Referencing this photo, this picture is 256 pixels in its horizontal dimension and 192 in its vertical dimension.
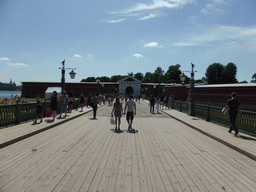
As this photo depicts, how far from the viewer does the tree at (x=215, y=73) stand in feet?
238

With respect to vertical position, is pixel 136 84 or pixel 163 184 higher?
pixel 136 84

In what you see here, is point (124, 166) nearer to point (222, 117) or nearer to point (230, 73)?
point (222, 117)

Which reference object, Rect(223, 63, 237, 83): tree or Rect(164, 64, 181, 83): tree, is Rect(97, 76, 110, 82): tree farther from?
Rect(223, 63, 237, 83): tree

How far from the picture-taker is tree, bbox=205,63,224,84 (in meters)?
72.6

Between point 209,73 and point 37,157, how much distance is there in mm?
76848

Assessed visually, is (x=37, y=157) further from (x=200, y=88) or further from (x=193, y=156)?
(x=200, y=88)

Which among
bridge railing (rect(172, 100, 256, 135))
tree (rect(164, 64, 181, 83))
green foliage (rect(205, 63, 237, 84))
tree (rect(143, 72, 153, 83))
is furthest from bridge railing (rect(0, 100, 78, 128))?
tree (rect(143, 72, 153, 83))

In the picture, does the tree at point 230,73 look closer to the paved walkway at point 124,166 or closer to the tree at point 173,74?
the tree at point 173,74

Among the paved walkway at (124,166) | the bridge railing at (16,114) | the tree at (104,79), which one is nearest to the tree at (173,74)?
the tree at (104,79)

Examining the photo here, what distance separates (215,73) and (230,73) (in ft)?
15.8

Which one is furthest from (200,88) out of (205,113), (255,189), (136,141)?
(255,189)

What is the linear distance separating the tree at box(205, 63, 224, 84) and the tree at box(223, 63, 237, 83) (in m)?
1.26

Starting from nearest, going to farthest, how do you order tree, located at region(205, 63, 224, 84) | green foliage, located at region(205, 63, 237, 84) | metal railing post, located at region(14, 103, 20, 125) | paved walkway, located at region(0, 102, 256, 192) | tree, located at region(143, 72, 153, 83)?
paved walkway, located at region(0, 102, 256, 192)
metal railing post, located at region(14, 103, 20, 125)
green foliage, located at region(205, 63, 237, 84)
tree, located at region(205, 63, 224, 84)
tree, located at region(143, 72, 153, 83)

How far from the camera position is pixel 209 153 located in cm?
600
